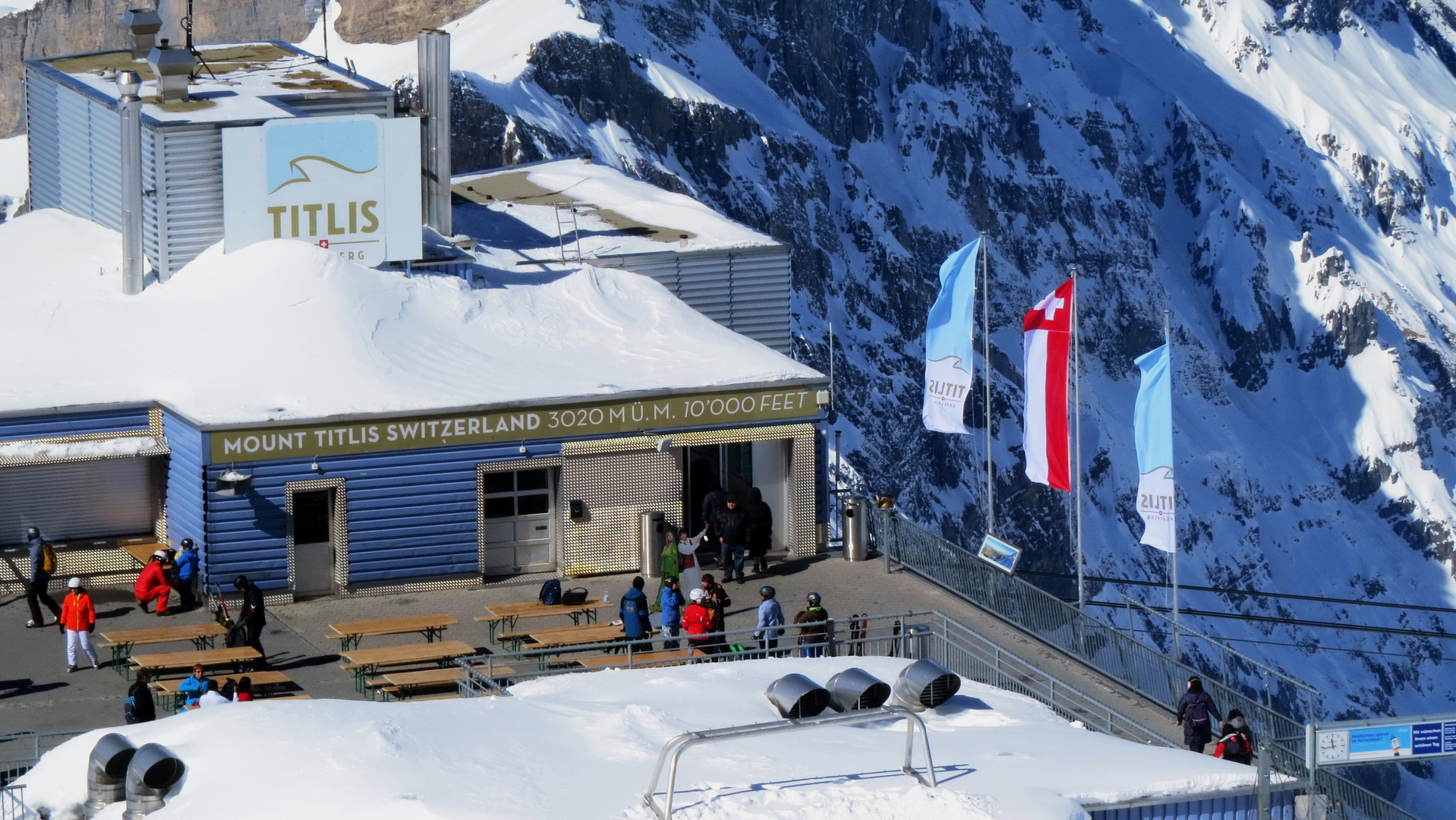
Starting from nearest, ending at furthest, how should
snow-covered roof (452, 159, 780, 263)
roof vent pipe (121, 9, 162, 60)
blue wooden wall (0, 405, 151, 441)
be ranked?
blue wooden wall (0, 405, 151, 441) < snow-covered roof (452, 159, 780, 263) < roof vent pipe (121, 9, 162, 60)

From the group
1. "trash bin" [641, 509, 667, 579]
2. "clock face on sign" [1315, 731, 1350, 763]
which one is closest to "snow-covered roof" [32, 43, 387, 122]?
"trash bin" [641, 509, 667, 579]

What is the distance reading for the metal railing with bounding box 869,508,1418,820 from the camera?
28.0 metres

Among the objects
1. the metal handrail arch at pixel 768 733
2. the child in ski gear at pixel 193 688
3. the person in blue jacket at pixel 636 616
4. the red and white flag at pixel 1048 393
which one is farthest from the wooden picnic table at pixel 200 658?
the red and white flag at pixel 1048 393

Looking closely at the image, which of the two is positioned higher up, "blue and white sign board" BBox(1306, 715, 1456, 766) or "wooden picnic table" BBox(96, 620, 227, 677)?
"blue and white sign board" BBox(1306, 715, 1456, 766)

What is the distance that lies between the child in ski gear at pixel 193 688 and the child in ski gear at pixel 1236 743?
36.6 feet

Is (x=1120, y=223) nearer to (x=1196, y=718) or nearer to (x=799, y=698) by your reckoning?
(x=1196, y=718)

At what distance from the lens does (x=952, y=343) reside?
1374 inches

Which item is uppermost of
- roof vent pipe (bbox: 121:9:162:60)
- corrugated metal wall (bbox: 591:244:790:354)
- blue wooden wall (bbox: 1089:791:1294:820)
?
roof vent pipe (bbox: 121:9:162:60)

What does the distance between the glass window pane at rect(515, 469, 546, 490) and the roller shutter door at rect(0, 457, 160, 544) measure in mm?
5367

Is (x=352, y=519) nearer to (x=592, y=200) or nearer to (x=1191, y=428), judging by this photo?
(x=592, y=200)

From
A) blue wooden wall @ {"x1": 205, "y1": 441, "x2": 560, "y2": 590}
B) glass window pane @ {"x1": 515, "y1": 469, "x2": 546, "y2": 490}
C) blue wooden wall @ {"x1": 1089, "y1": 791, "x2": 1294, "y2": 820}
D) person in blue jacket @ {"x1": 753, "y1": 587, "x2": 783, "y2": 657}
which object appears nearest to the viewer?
blue wooden wall @ {"x1": 1089, "y1": 791, "x2": 1294, "y2": 820}

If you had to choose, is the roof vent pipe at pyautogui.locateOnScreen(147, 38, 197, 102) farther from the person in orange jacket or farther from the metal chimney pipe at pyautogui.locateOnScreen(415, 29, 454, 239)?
the person in orange jacket

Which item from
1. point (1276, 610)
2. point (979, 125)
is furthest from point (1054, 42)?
point (1276, 610)

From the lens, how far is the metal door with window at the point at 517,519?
33.1m
